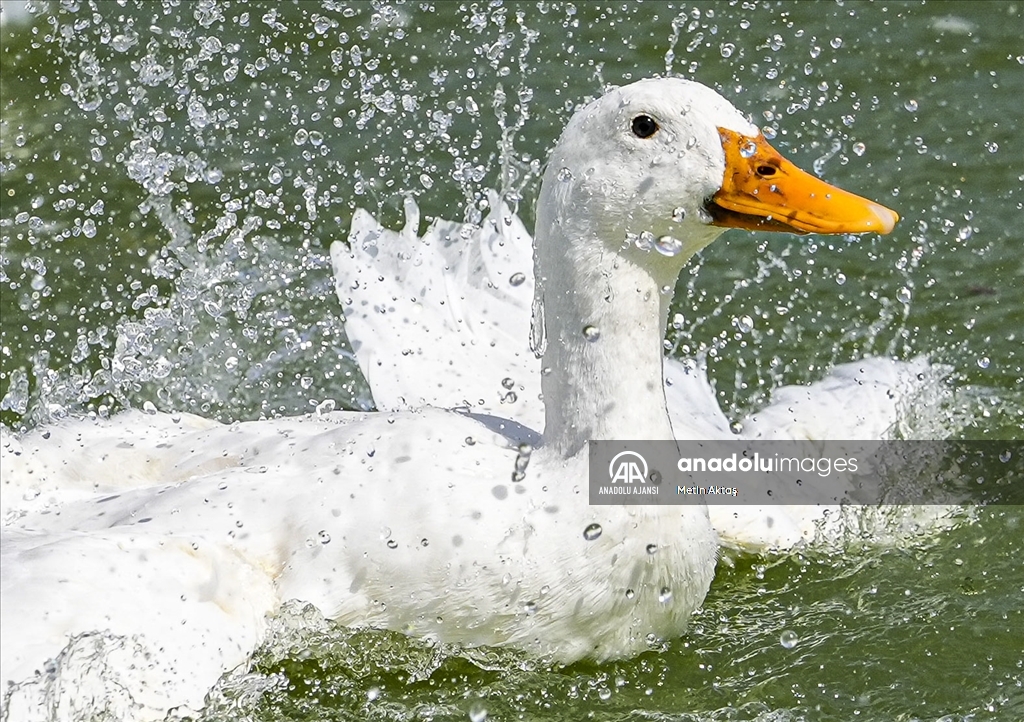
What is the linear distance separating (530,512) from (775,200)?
107cm

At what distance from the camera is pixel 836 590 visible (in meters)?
5.03

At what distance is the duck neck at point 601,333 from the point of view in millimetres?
4246

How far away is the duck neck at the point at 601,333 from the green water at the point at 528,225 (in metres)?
0.71

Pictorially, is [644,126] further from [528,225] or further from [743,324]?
[528,225]

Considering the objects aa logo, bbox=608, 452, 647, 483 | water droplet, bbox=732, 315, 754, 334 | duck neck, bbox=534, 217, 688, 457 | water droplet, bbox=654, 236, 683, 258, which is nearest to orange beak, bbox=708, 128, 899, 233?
water droplet, bbox=654, 236, 683, 258

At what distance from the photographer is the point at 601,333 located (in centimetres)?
430

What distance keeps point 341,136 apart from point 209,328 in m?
1.63

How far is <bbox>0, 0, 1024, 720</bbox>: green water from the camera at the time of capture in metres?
4.55

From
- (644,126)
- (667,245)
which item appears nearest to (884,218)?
(667,245)

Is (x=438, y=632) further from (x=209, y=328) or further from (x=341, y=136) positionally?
(x=341, y=136)

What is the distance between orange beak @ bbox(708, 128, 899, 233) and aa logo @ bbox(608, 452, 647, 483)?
27.0 inches

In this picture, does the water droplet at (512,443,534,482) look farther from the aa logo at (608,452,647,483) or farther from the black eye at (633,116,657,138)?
the black eye at (633,116,657,138)

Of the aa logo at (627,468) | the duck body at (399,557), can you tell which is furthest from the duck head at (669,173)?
the duck body at (399,557)

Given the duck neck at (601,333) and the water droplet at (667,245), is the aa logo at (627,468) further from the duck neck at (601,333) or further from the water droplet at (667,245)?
the water droplet at (667,245)
